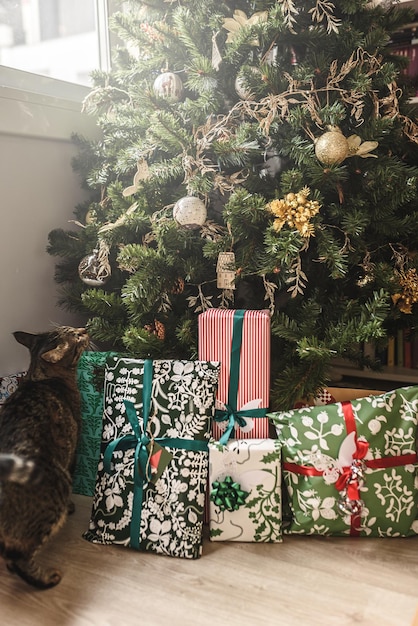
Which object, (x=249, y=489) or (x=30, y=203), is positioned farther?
(x=30, y=203)

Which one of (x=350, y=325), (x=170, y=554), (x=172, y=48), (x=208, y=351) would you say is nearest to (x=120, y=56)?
(x=172, y=48)

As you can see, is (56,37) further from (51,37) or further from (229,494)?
(229,494)

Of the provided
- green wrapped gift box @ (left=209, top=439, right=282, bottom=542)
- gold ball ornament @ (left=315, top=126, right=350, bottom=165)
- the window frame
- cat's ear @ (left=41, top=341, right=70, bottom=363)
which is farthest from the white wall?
gold ball ornament @ (left=315, top=126, right=350, bottom=165)

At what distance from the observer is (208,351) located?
137 cm

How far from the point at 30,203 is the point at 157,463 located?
833mm

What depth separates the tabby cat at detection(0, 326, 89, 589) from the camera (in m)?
1.11

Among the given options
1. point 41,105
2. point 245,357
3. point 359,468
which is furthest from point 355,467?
point 41,105

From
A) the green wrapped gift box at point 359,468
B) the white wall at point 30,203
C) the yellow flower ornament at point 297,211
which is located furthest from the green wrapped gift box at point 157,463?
the white wall at point 30,203

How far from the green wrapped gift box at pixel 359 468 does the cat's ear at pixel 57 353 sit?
0.57m

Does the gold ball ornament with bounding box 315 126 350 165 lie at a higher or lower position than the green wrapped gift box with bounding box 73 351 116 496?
higher

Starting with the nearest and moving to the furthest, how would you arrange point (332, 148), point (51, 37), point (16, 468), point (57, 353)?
point (16, 468) → point (332, 148) → point (57, 353) → point (51, 37)

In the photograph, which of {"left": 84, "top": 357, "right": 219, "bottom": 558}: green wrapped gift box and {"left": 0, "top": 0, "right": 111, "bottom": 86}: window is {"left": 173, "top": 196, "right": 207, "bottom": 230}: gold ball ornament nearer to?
{"left": 84, "top": 357, "right": 219, "bottom": 558}: green wrapped gift box

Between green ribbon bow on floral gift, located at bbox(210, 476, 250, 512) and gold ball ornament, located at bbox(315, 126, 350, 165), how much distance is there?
725mm

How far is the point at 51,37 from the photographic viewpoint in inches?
72.6
